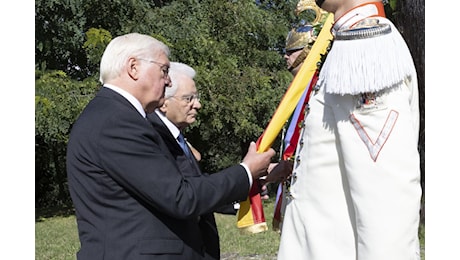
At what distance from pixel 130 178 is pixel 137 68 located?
49 centimetres

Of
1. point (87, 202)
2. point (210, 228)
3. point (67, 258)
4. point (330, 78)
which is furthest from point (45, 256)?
point (330, 78)

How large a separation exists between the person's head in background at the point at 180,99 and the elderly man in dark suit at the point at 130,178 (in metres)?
1.06

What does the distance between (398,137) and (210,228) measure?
1485 mm

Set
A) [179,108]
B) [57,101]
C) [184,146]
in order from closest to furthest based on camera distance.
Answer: [184,146]
[179,108]
[57,101]

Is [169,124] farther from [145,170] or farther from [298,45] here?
[145,170]

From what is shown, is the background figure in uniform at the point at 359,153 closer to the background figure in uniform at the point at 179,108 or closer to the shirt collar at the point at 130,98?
the shirt collar at the point at 130,98

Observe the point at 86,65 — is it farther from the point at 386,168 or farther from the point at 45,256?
the point at 386,168

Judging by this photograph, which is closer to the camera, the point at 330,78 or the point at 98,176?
the point at 330,78

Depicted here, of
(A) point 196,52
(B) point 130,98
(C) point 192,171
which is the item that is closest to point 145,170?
(B) point 130,98

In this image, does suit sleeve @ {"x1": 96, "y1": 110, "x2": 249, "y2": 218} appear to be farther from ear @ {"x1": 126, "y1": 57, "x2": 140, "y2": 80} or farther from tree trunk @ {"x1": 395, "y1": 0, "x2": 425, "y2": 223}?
tree trunk @ {"x1": 395, "y1": 0, "x2": 425, "y2": 223}

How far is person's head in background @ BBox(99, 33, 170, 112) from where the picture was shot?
2762 millimetres

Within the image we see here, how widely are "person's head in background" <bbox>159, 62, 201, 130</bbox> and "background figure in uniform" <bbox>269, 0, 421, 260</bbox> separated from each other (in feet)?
4.74

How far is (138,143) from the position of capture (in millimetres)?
Result: 2605

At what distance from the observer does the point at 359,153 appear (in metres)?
2.26
